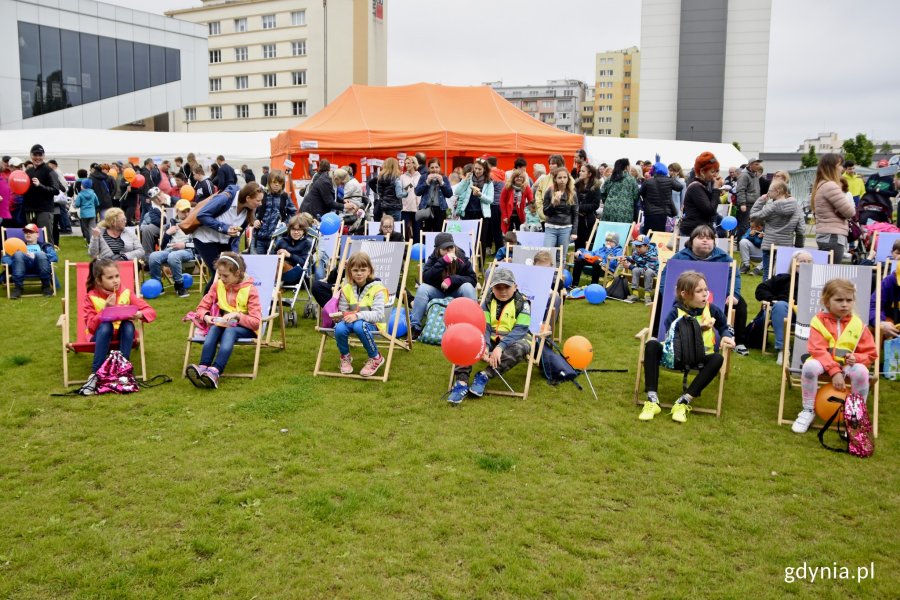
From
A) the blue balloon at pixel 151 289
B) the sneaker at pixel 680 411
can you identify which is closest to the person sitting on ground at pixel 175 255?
the blue balloon at pixel 151 289

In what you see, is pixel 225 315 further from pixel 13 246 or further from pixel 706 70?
pixel 706 70

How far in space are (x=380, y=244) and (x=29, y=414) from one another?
137 inches

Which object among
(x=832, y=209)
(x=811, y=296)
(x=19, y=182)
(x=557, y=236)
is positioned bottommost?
(x=811, y=296)

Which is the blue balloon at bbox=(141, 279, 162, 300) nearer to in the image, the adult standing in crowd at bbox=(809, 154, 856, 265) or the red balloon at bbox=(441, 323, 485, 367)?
the red balloon at bbox=(441, 323, 485, 367)

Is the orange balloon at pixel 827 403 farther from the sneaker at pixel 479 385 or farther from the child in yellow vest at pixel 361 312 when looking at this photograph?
the child in yellow vest at pixel 361 312

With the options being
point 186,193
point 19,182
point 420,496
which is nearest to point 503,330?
point 420,496

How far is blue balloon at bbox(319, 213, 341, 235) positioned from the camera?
9234 mm

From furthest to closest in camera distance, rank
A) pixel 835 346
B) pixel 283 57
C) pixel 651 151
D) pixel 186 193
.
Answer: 1. pixel 283 57
2. pixel 651 151
3. pixel 186 193
4. pixel 835 346

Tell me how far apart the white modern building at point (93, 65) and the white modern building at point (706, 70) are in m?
32.7

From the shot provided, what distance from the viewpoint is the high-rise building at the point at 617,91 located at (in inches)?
4363

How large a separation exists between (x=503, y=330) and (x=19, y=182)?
8.65 m

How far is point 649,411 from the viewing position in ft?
16.8

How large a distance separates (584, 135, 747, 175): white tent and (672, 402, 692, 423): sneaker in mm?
18408

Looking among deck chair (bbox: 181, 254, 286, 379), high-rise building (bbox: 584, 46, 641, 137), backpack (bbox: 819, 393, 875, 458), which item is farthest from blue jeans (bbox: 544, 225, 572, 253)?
high-rise building (bbox: 584, 46, 641, 137)
